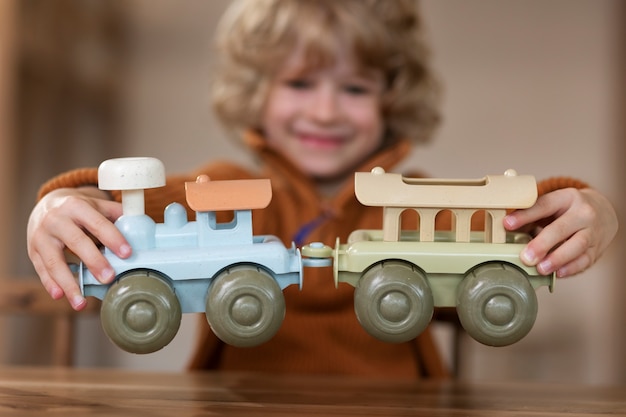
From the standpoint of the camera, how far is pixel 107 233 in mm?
493

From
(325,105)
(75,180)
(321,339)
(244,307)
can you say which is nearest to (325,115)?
(325,105)

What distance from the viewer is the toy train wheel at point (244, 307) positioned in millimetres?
471

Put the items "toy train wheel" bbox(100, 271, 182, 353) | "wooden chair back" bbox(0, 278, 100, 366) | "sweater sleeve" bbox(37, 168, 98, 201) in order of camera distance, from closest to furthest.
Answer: "toy train wheel" bbox(100, 271, 182, 353), "sweater sleeve" bbox(37, 168, 98, 201), "wooden chair back" bbox(0, 278, 100, 366)

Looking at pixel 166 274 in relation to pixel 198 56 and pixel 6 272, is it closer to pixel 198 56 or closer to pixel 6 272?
pixel 6 272

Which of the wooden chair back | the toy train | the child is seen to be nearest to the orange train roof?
the toy train

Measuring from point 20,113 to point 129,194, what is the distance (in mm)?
1196

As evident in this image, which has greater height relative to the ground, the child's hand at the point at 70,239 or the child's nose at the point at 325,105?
the child's nose at the point at 325,105

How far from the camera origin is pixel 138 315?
468 mm

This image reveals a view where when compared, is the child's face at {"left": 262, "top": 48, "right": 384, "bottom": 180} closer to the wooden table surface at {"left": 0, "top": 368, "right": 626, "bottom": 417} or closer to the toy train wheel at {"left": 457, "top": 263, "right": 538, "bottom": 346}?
the wooden table surface at {"left": 0, "top": 368, "right": 626, "bottom": 417}

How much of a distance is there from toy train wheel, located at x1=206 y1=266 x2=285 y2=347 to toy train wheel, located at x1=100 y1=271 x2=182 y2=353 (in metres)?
0.03

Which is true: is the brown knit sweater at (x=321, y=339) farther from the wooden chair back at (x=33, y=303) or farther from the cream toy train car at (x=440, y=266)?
the cream toy train car at (x=440, y=266)

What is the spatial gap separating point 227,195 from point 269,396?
0.20m

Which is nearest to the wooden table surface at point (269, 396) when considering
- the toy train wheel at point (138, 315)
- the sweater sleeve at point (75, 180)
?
the toy train wheel at point (138, 315)

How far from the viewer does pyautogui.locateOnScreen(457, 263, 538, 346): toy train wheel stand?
0.48 meters
